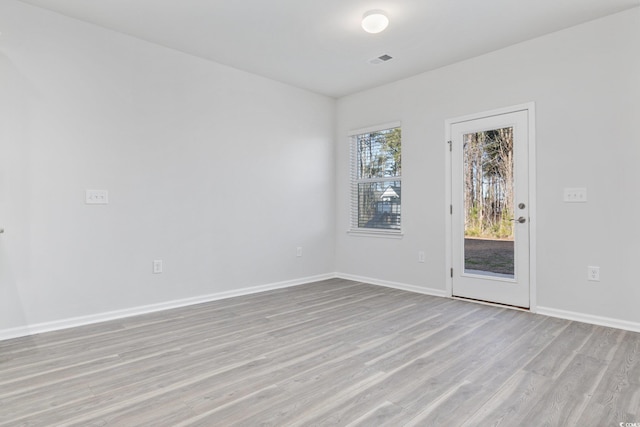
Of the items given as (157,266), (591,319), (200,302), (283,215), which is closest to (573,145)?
(591,319)

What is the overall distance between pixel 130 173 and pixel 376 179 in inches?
120

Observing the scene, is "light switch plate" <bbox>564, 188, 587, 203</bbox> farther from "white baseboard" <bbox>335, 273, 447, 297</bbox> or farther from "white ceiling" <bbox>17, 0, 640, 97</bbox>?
"white baseboard" <bbox>335, 273, 447, 297</bbox>

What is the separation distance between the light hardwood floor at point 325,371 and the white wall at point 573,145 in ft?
1.59

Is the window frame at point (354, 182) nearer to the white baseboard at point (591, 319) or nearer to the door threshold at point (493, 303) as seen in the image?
the door threshold at point (493, 303)

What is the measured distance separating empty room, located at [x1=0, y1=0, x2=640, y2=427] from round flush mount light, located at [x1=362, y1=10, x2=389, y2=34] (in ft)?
0.09

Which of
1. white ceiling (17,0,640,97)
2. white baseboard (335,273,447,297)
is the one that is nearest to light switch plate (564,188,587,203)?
white ceiling (17,0,640,97)

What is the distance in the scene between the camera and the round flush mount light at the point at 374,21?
2980 mm

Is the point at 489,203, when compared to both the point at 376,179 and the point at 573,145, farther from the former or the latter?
the point at 376,179

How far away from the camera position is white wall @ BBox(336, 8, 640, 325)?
9.95 ft

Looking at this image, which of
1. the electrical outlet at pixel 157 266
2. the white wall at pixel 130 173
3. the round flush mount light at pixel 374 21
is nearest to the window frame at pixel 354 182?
the white wall at pixel 130 173

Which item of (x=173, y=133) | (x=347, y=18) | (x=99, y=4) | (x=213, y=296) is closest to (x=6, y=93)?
(x=99, y=4)

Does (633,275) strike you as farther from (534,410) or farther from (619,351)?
(534,410)

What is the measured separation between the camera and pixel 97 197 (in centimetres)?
326

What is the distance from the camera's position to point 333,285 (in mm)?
4832
